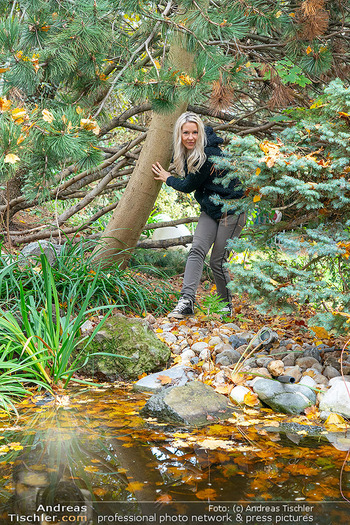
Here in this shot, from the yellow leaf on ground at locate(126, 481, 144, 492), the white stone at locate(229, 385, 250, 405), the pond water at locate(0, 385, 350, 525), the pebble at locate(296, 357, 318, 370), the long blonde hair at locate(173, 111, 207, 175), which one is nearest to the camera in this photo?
the pond water at locate(0, 385, 350, 525)

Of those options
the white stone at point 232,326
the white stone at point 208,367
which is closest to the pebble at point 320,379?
the white stone at point 208,367

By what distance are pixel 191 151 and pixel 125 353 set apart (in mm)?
1679

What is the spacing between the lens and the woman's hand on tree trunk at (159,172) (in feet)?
13.1

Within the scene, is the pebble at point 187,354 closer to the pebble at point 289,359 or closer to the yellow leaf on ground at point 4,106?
the pebble at point 289,359

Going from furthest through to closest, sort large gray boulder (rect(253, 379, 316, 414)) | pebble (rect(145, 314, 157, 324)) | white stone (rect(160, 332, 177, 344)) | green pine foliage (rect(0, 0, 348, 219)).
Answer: pebble (rect(145, 314, 157, 324)), white stone (rect(160, 332, 177, 344)), large gray boulder (rect(253, 379, 316, 414)), green pine foliage (rect(0, 0, 348, 219))

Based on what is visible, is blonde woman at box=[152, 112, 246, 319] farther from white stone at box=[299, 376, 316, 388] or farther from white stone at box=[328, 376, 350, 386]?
white stone at box=[328, 376, 350, 386]

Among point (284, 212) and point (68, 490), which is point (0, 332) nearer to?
point (68, 490)

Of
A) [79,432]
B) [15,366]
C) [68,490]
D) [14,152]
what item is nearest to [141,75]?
[14,152]

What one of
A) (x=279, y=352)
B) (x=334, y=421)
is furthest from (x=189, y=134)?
(x=334, y=421)

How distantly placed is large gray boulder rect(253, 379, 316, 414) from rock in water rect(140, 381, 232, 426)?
8.2 inches

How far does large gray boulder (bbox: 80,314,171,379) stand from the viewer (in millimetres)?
2943

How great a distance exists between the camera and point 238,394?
2574 millimetres

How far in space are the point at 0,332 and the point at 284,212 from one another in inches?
69.0

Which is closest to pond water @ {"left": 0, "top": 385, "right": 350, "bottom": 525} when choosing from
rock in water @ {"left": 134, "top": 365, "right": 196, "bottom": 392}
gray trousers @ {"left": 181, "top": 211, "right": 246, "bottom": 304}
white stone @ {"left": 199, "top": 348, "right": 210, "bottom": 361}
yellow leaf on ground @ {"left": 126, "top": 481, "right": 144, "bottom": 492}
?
yellow leaf on ground @ {"left": 126, "top": 481, "right": 144, "bottom": 492}
